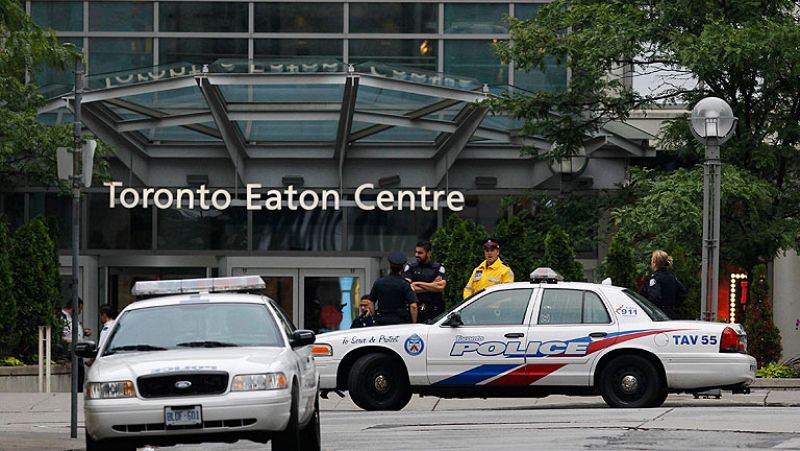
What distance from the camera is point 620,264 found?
26109mm

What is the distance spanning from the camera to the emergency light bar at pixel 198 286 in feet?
45.2

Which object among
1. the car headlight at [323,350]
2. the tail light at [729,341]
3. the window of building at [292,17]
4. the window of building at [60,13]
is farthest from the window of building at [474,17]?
the tail light at [729,341]

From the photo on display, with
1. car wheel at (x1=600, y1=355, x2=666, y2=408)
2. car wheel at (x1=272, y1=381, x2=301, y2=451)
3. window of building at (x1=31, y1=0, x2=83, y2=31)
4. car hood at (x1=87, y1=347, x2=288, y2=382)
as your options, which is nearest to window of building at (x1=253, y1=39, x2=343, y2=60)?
window of building at (x1=31, y1=0, x2=83, y2=31)

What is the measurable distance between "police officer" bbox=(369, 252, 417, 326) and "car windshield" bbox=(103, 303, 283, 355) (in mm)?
6020

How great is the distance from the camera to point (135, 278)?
110ft

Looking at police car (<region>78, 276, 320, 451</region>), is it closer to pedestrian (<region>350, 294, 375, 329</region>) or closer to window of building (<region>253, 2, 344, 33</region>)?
pedestrian (<region>350, 294, 375, 329</region>)

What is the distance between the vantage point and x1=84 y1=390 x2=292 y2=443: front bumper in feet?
39.2

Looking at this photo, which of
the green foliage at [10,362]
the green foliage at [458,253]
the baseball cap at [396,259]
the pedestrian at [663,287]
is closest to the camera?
the baseball cap at [396,259]

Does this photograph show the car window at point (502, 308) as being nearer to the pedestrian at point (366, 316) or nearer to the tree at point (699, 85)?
the pedestrian at point (366, 316)

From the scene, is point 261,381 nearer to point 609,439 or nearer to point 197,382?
point 197,382

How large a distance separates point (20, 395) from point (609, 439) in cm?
1138

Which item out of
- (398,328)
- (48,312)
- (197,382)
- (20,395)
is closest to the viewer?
(197,382)

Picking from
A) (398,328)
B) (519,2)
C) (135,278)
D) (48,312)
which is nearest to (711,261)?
(398,328)

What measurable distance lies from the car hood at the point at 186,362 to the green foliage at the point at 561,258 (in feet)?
45.9
